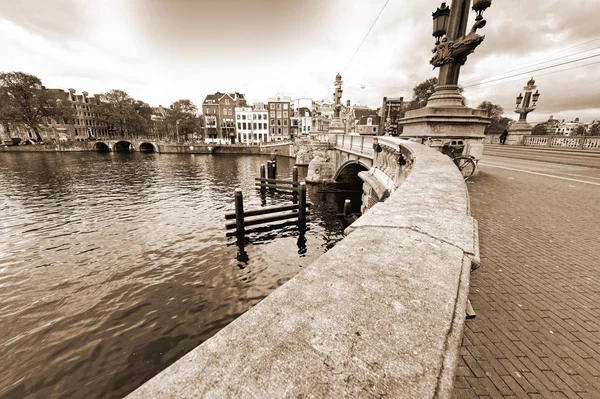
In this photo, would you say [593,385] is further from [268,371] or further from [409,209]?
[268,371]

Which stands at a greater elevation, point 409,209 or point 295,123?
point 295,123

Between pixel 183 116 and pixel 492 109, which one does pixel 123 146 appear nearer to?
pixel 183 116

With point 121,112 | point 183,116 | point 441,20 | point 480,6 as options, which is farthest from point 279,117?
point 480,6

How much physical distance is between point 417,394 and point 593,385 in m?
1.98

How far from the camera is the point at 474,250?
67.7 inches

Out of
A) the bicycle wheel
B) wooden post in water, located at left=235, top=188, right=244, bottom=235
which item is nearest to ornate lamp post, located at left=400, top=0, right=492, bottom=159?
the bicycle wheel

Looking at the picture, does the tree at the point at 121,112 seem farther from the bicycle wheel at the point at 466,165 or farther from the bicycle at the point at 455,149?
the bicycle wheel at the point at 466,165

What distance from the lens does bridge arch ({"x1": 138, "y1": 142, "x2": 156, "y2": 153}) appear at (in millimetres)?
60469

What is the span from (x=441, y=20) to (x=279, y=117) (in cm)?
5785

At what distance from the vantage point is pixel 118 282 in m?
7.25

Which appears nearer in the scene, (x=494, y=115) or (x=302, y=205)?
(x=302, y=205)

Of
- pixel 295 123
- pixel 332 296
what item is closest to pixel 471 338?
pixel 332 296

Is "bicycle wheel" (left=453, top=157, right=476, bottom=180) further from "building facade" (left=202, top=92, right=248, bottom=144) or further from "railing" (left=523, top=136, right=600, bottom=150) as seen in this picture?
"building facade" (left=202, top=92, right=248, bottom=144)

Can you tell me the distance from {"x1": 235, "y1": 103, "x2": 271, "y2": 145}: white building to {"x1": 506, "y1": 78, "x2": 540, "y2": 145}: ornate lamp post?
50.9 metres
